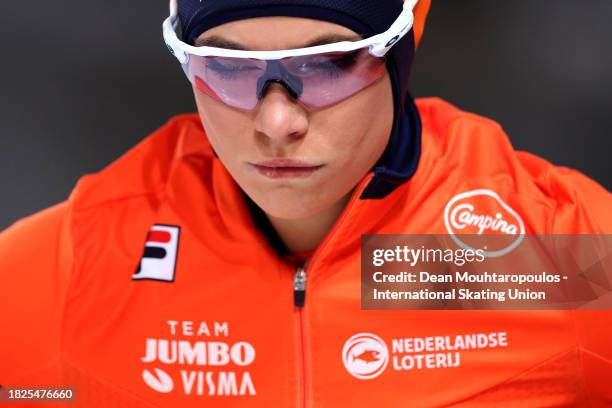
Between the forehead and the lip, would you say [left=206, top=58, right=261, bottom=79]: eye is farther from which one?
the lip

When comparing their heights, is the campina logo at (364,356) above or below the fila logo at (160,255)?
below

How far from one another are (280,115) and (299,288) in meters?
0.35

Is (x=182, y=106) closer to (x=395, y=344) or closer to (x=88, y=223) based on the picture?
(x=88, y=223)

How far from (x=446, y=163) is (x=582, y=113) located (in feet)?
2.22

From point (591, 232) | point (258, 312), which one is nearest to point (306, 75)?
point (258, 312)

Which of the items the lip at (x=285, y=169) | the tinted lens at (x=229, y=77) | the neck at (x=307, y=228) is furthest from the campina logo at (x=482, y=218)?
the tinted lens at (x=229, y=77)

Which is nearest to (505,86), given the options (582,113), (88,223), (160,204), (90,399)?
(582,113)

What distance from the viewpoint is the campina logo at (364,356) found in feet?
4.60

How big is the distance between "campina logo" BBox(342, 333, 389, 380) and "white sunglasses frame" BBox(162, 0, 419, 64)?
492mm

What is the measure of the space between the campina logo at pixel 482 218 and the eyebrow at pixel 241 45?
41 centimetres

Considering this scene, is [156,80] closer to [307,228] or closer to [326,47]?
[307,228]

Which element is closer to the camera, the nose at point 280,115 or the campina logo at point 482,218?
the nose at point 280,115

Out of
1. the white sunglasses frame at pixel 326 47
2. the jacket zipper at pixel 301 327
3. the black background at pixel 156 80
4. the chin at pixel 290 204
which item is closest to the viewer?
the white sunglasses frame at pixel 326 47
